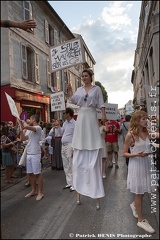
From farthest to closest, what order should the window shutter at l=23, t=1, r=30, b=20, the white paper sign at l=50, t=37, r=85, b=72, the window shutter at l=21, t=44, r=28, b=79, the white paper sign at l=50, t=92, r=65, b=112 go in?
1. the white paper sign at l=50, t=92, r=65, b=112
2. the white paper sign at l=50, t=37, r=85, b=72
3. the window shutter at l=21, t=44, r=28, b=79
4. the window shutter at l=23, t=1, r=30, b=20

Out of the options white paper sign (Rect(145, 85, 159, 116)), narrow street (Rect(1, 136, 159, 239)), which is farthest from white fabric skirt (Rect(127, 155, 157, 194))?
white paper sign (Rect(145, 85, 159, 116))

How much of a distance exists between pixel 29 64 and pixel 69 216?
201 centimetres

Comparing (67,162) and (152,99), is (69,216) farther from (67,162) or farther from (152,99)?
(152,99)

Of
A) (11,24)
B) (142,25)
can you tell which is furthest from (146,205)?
(11,24)

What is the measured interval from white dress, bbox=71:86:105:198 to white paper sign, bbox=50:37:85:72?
3.09ft

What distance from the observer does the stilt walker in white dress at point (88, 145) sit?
118 inches

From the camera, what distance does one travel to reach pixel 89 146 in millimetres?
3014

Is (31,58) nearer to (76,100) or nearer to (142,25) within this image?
(76,100)

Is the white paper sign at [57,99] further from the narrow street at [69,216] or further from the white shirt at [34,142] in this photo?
the narrow street at [69,216]

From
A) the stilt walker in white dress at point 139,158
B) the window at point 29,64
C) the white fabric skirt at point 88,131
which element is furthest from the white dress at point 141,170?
the window at point 29,64

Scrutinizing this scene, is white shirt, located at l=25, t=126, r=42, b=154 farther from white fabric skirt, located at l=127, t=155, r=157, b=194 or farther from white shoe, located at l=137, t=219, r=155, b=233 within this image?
white shoe, located at l=137, t=219, r=155, b=233

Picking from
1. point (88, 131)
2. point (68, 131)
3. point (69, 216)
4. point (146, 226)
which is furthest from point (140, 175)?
point (68, 131)

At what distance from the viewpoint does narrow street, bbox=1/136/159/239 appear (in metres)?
2.53

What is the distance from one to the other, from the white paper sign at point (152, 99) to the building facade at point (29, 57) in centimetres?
109
